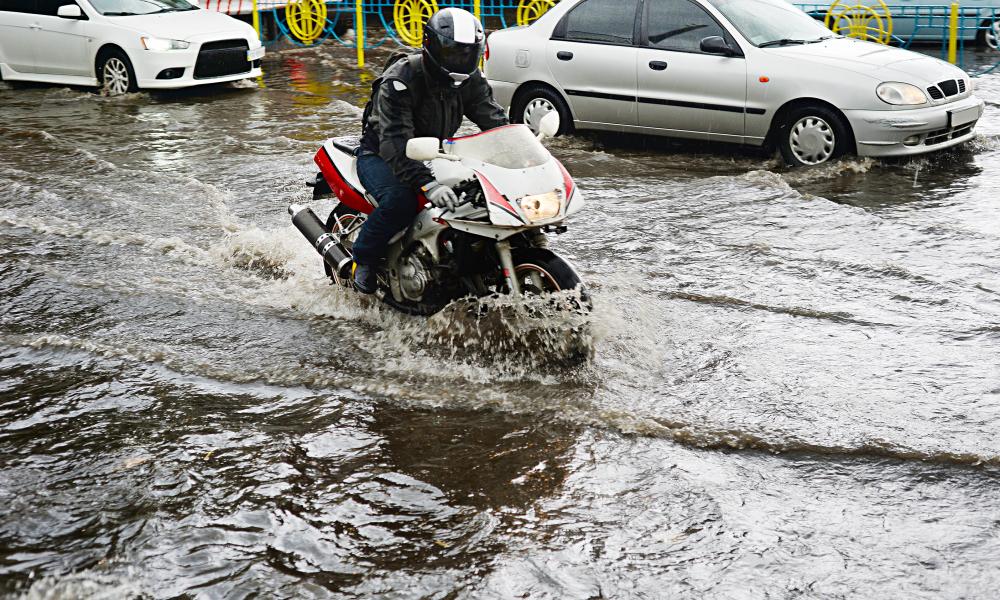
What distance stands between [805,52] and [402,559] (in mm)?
7737

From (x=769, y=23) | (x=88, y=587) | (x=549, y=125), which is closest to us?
(x=88, y=587)

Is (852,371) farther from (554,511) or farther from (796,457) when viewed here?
(554,511)

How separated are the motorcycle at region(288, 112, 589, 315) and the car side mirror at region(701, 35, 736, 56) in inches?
196

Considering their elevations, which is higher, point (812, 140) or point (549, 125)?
point (549, 125)

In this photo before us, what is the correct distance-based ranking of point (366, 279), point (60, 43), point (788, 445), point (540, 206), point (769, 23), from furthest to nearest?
point (60, 43) → point (769, 23) → point (366, 279) → point (540, 206) → point (788, 445)

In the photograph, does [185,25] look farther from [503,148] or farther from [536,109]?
[503,148]

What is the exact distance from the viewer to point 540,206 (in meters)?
5.46

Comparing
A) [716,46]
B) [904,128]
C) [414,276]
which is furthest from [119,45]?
[904,128]

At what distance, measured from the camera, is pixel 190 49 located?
14641mm

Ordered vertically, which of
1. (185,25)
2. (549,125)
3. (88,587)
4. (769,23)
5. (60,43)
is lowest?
(88,587)

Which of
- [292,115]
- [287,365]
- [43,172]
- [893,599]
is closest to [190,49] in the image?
[292,115]

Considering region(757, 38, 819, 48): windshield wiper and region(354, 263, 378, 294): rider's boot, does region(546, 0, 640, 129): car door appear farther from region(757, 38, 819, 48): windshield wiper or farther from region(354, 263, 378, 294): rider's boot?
region(354, 263, 378, 294): rider's boot

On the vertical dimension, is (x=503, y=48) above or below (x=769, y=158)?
above

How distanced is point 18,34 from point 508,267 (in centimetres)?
1236
